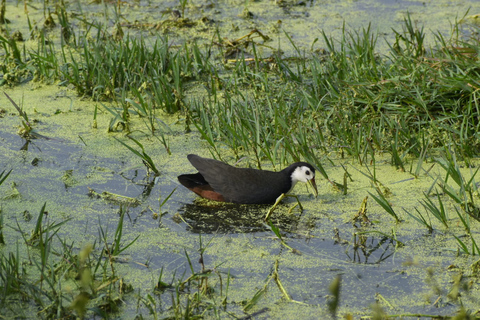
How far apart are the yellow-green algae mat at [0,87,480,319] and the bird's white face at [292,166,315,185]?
0.58 ft

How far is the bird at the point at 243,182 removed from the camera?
454 cm

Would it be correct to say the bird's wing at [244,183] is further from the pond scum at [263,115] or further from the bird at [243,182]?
the pond scum at [263,115]

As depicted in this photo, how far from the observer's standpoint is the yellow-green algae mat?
3.41 meters

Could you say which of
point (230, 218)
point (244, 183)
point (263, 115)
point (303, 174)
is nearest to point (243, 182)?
point (244, 183)

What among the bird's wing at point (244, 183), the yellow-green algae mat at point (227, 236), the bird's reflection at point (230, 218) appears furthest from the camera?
the bird's wing at point (244, 183)

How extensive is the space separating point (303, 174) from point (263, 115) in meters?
0.92

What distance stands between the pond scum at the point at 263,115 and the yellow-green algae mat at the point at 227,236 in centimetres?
6

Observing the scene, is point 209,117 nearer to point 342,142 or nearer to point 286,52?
point 342,142

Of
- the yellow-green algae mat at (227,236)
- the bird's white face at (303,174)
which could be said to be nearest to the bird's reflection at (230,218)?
the yellow-green algae mat at (227,236)

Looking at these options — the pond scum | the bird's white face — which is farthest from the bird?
the pond scum

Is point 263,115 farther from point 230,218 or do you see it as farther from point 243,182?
point 230,218

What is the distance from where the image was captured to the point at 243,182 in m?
4.54

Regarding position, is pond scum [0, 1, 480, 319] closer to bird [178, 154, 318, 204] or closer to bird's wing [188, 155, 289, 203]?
bird [178, 154, 318, 204]

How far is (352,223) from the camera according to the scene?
4.25 m
